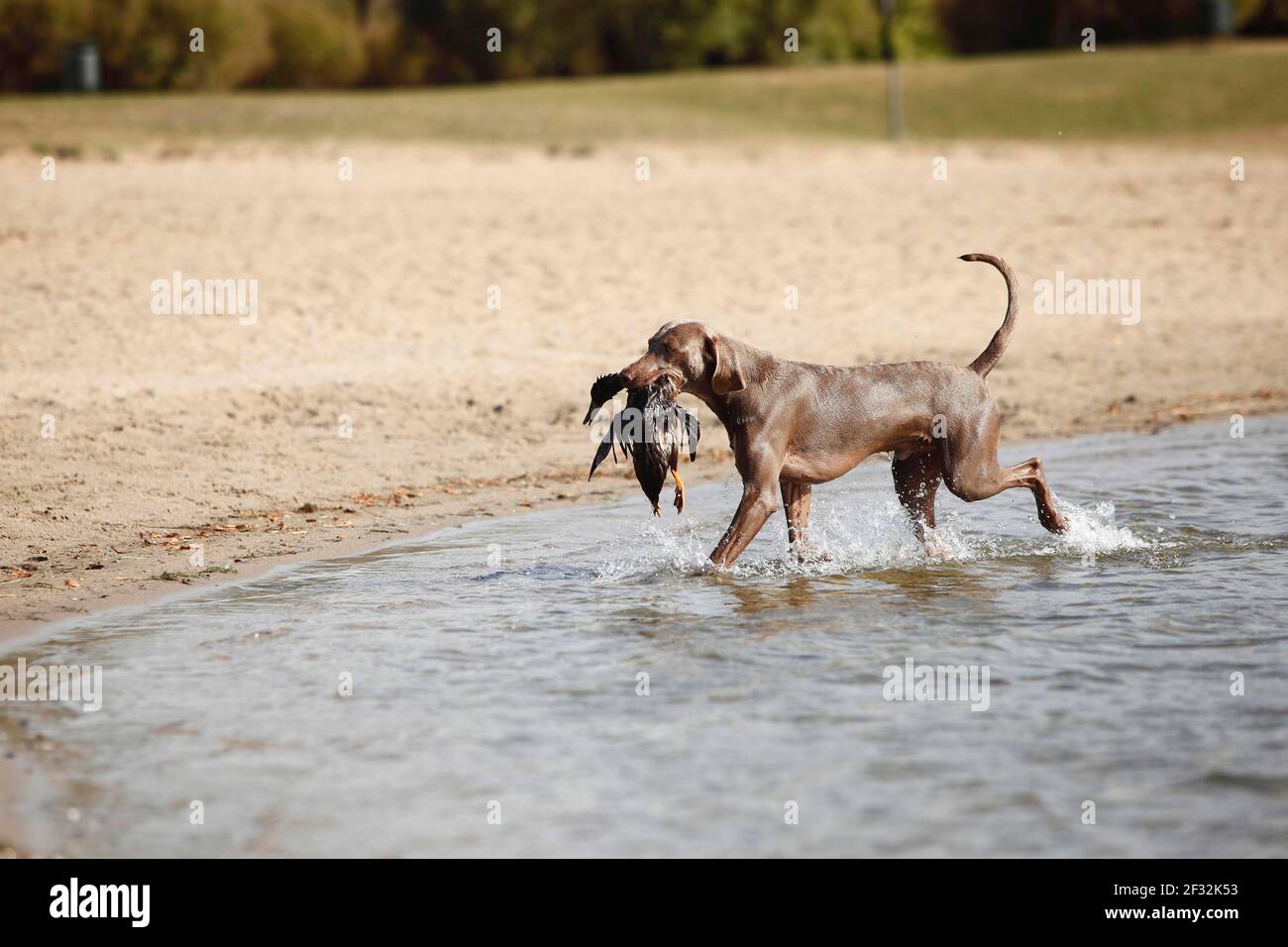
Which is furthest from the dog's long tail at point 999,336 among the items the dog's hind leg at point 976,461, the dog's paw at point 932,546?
the dog's paw at point 932,546

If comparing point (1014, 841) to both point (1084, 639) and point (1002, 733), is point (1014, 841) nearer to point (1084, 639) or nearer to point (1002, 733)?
point (1002, 733)

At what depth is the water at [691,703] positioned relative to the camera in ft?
16.4

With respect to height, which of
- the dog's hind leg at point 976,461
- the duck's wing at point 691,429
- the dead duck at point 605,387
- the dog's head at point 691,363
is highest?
the dog's head at point 691,363

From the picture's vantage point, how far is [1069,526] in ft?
27.7

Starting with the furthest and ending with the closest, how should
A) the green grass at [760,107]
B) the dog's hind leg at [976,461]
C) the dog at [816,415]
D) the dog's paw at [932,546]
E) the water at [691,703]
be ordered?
the green grass at [760,107], the dog's paw at [932,546], the dog's hind leg at [976,461], the dog at [816,415], the water at [691,703]

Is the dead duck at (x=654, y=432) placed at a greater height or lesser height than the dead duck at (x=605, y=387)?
lesser

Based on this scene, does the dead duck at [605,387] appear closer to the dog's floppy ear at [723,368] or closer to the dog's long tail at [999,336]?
the dog's floppy ear at [723,368]

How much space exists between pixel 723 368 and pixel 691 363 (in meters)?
0.16

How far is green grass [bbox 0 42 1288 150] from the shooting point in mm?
23844

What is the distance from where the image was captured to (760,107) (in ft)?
104

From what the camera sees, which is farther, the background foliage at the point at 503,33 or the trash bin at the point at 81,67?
the background foliage at the point at 503,33

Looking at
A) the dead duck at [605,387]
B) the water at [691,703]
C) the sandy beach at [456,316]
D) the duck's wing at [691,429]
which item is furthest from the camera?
the sandy beach at [456,316]

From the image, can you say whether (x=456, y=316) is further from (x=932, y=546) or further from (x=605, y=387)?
(x=605, y=387)

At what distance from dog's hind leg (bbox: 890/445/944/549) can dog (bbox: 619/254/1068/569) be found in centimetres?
5
